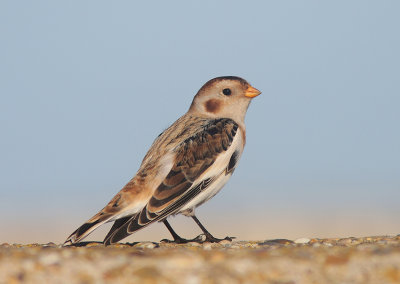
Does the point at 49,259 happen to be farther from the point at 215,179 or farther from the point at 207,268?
the point at 215,179

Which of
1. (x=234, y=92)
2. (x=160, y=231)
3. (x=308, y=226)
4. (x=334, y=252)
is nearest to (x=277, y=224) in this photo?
(x=308, y=226)

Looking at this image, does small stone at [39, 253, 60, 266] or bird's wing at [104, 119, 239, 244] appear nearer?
small stone at [39, 253, 60, 266]

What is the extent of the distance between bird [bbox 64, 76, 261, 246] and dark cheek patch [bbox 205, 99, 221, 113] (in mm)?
253

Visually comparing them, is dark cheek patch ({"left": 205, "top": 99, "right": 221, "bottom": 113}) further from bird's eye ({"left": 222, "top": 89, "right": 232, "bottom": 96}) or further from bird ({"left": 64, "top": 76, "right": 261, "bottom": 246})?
bird ({"left": 64, "top": 76, "right": 261, "bottom": 246})

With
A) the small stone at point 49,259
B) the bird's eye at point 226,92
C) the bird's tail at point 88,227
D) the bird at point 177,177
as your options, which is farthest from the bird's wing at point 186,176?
the small stone at point 49,259

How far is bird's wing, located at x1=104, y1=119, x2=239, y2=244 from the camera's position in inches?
256

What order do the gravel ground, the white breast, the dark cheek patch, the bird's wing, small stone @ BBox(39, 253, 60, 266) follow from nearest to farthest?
the gravel ground < small stone @ BBox(39, 253, 60, 266) < the bird's wing < the white breast < the dark cheek patch

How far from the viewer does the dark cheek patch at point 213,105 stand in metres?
8.11

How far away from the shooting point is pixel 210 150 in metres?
7.12

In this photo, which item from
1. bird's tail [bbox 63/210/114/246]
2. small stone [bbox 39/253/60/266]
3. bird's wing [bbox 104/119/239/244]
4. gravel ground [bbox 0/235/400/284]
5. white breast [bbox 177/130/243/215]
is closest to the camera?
gravel ground [bbox 0/235/400/284]

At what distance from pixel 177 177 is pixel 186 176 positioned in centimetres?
8

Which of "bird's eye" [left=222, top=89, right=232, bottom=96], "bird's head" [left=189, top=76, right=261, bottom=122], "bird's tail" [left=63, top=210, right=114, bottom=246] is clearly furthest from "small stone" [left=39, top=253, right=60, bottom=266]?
"bird's eye" [left=222, top=89, right=232, bottom=96]

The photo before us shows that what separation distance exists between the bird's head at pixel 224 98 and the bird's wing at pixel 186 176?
0.59 m

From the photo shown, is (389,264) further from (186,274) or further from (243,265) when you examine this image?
(186,274)
